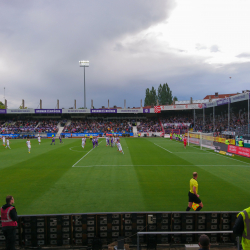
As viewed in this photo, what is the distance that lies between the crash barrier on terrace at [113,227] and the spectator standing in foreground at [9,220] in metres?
0.67

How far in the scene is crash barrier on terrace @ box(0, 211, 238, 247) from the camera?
586cm

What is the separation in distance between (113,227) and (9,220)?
114 inches

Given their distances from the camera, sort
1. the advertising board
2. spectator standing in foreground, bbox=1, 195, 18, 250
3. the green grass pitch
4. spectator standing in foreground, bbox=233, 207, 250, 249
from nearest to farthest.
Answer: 1. spectator standing in foreground, bbox=233, 207, 250, 249
2. spectator standing in foreground, bbox=1, 195, 18, 250
3. the green grass pitch
4. the advertising board

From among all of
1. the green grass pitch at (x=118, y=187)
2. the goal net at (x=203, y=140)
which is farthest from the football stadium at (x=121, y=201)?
the goal net at (x=203, y=140)

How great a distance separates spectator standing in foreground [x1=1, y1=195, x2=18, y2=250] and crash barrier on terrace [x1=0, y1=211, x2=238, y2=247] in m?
0.67

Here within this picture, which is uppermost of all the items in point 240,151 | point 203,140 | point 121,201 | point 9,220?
point 9,220

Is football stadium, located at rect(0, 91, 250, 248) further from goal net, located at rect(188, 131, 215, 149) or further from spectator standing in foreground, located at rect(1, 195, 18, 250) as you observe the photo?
goal net, located at rect(188, 131, 215, 149)

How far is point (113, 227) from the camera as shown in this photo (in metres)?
6.02

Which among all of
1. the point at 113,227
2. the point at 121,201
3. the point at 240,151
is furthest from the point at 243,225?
the point at 240,151

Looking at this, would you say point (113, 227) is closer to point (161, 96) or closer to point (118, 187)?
point (118, 187)

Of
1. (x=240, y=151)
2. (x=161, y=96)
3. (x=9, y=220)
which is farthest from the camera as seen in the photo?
(x=161, y=96)

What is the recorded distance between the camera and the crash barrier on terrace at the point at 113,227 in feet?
19.2

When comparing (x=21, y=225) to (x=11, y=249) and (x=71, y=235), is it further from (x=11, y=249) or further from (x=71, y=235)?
(x=71, y=235)

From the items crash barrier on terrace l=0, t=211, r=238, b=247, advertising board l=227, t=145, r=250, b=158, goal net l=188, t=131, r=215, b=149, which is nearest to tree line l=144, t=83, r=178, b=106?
goal net l=188, t=131, r=215, b=149
